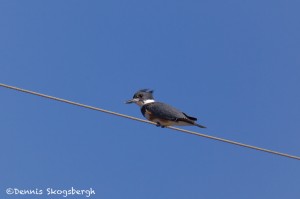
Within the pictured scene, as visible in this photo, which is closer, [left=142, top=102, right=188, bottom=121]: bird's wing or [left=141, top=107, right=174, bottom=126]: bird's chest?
[left=142, top=102, right=188, bottom=121]: bird's wing

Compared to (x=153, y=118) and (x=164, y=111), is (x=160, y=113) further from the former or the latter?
(x=153, y=118)

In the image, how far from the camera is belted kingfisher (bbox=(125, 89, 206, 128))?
9059 mm

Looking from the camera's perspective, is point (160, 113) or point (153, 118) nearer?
point (160, 113)

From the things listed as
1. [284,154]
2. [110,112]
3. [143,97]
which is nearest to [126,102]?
[143,97]

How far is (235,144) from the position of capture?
648cm

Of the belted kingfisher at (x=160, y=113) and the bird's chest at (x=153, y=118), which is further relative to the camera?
the bird's chest at (x=153, y=118)

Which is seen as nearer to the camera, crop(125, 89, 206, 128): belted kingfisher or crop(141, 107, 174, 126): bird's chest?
crop(125, 89, 206, 128): belted kingfisher

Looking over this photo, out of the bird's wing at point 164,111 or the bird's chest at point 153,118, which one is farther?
the bird's chest at point 153,118

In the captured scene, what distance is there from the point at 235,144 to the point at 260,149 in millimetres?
266

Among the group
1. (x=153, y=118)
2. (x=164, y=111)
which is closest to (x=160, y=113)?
(x=164, y=111)

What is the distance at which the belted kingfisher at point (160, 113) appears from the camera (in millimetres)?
9059

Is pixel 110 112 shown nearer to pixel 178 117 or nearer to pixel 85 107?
pixel 85 107

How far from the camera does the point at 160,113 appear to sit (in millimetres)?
9406

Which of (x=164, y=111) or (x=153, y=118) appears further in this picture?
(x=153, y=118)
